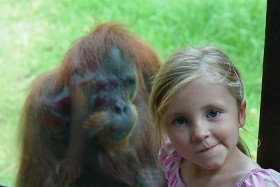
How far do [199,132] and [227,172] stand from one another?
0.14m

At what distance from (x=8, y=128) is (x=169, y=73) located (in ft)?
3.53

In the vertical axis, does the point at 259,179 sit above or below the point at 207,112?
below

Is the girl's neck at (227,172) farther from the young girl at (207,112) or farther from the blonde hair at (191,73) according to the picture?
the blonde hair at (191,73)

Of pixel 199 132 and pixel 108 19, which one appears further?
pixel 108 19

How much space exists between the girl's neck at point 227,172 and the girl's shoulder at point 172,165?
0.05 meters

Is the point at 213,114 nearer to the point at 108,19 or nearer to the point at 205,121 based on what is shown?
the point at 205,121

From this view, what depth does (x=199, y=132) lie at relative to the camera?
105 cm

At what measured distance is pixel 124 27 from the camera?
1790 mm

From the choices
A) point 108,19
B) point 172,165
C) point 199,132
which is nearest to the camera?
point 199,132

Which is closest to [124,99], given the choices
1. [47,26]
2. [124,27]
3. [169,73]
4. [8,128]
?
[124,27]

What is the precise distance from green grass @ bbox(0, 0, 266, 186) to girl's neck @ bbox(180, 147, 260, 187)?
40cm

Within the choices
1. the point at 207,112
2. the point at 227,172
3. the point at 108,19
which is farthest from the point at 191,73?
the point at 108,19

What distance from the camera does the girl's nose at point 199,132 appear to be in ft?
3.43

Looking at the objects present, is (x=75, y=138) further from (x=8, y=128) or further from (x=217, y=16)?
(x=217, y=16)
